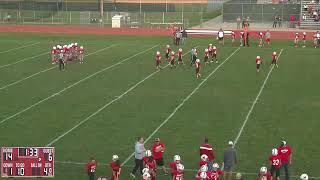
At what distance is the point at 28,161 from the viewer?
511 inches

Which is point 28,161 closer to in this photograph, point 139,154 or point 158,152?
point 139,154

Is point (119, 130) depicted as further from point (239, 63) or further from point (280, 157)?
point (239, 63)

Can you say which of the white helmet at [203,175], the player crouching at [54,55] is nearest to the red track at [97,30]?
the player crouching at [54,55]

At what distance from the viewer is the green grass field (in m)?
17.6

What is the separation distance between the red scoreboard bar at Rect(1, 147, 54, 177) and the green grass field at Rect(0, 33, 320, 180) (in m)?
2.48

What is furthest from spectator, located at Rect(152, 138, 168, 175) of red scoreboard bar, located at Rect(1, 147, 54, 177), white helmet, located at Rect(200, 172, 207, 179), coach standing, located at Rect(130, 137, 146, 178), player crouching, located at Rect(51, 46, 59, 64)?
player crouching, located at Rect(51, 46, 59, 64)

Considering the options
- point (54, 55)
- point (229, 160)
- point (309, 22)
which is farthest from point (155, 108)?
point (309, 22)

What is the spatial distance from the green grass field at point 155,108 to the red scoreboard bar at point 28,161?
2.48 m

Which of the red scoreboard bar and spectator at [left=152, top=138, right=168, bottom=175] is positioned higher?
the red scoreboard bar

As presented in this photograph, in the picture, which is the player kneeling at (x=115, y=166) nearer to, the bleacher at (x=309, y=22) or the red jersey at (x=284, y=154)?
the red jersey at (x=284, y=154)

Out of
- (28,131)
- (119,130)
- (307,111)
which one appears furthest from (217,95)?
(28,131)

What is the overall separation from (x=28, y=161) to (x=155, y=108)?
32.0ft

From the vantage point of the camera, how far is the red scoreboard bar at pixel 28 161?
42.5 feet

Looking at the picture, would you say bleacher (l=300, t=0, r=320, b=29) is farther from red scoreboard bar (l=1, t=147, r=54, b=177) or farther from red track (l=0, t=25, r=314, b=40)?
red scoreboard bar (l=1, t=147, r=54, b=177)
